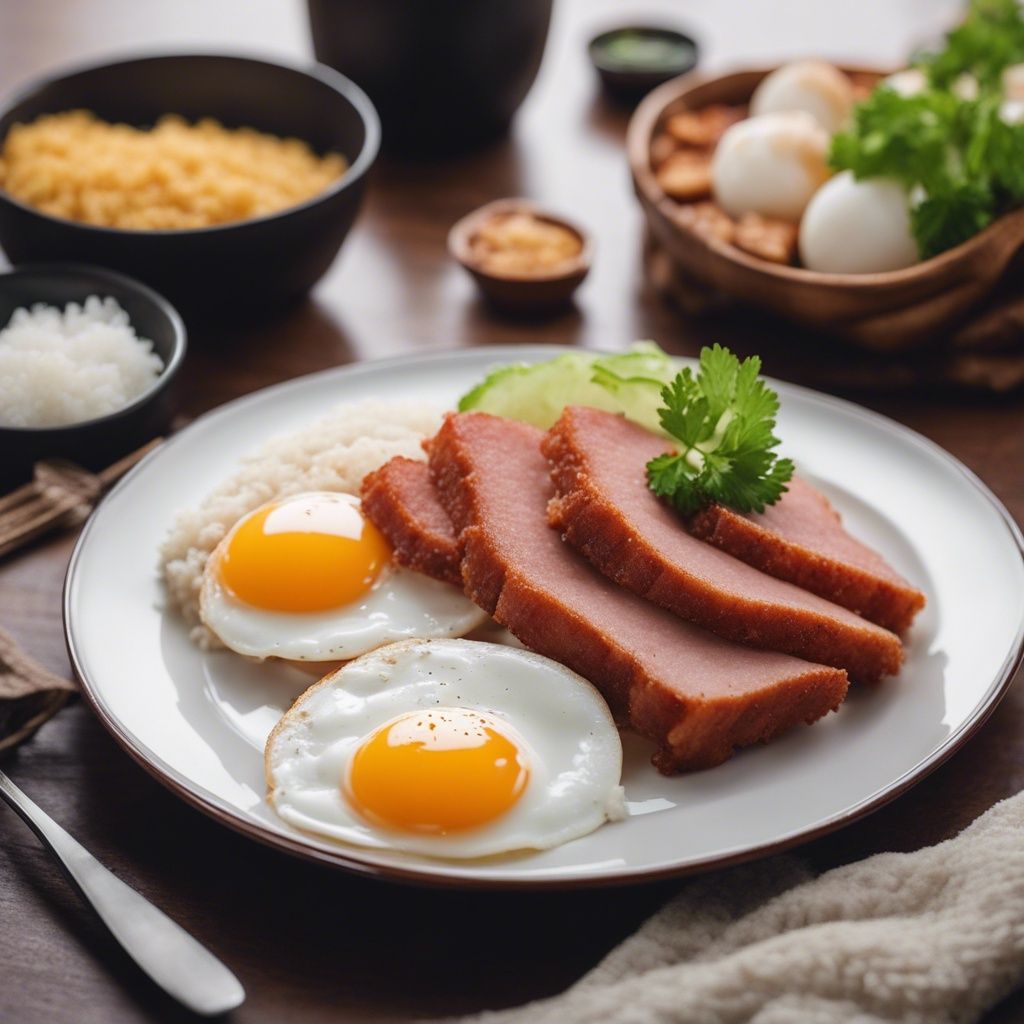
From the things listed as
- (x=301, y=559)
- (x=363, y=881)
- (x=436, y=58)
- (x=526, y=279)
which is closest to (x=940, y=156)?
(x=526, y=279)

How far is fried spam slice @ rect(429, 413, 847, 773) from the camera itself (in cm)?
264

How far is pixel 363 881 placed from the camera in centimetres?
261

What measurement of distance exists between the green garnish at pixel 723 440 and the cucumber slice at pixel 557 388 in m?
0.40

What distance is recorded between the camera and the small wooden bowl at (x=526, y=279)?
4602mm

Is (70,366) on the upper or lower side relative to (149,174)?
lower

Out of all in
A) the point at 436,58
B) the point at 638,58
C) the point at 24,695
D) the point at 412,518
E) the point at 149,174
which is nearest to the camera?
the point at 24,695

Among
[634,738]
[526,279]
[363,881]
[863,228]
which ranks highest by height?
[863,228]

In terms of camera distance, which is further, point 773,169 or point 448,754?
point 773,169

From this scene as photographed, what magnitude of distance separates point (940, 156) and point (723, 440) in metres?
1.68

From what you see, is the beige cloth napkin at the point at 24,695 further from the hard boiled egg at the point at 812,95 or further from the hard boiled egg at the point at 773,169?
the hard boiled egg at the point at 812,95

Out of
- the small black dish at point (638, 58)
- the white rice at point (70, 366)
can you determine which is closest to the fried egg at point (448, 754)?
the white rice at point (70, 366)

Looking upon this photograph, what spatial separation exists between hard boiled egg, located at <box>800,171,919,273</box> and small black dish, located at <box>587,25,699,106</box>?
2048 millimetres

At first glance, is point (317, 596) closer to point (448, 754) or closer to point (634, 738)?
point (448, 754)

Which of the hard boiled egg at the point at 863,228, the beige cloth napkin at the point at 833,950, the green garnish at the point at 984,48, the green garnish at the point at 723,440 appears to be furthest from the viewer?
the green garnish at the point at 984,48
